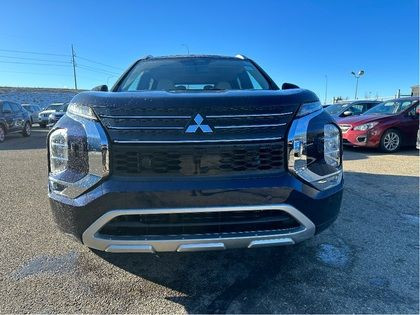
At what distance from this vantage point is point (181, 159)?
86.3 inches

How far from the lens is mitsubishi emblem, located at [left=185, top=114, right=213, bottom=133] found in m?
2.19

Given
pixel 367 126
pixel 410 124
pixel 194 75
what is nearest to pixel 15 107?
pixel 367 126

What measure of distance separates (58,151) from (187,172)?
0.87 m

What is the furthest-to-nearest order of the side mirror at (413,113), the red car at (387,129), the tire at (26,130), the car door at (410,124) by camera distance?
1. the tire at (26,130)
2. the side mirror at (413,113)
3. the car door at (410,124)
4. the red car at (387,129)

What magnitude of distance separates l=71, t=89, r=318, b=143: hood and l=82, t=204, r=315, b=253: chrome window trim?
43cm

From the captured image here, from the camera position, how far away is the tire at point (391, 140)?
31.2 feet

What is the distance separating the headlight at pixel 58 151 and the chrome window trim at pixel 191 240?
17.7 inches

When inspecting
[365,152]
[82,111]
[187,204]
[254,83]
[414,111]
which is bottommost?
[365,152]

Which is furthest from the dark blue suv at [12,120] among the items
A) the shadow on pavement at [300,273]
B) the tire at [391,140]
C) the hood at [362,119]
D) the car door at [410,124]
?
the car door at [410,124]

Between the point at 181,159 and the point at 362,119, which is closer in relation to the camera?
the point at 181,159

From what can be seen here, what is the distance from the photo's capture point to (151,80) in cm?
379

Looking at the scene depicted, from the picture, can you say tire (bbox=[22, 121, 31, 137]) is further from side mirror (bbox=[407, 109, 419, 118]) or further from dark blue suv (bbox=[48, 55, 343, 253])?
dark blue suv (bbox=[48, 55, 343, 253])

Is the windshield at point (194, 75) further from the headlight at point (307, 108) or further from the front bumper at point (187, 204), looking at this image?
the front bumper at point (187, 204)

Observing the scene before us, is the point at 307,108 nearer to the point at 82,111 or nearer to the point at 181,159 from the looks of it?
the point at 181,159
